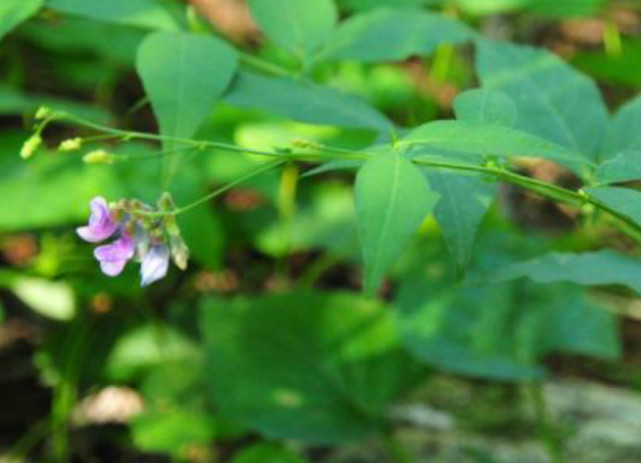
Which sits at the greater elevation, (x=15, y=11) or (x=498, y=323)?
(x=498, y=323)

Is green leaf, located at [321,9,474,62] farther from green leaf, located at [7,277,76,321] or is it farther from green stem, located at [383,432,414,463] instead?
green leaf, located at [7,277,76,321]

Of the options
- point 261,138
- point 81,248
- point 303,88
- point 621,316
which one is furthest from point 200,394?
point 621,316

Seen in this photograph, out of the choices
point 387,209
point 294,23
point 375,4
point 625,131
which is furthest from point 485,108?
point 375,4

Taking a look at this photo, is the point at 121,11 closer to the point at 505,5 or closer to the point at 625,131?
the point at 625,131

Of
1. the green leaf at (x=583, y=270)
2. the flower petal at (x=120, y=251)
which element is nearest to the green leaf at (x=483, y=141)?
the green leaf at (x=583, y=270)

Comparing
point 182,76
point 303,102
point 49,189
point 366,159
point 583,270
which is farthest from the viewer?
point 49,189

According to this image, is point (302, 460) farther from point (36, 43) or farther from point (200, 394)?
point (36, 43)

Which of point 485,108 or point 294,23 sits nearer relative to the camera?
point 485,108

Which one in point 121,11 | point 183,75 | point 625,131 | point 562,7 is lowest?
point 183,75
